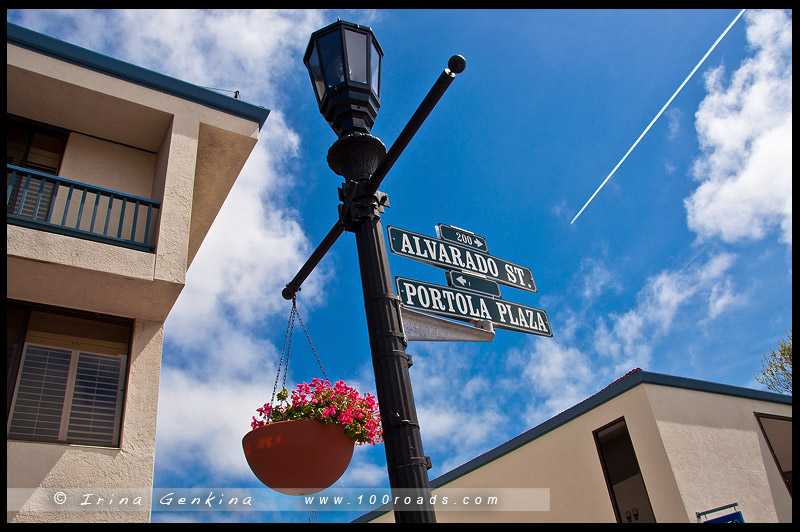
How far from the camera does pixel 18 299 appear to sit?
21.8ft

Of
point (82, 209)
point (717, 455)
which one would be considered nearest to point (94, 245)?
point (82, 209)

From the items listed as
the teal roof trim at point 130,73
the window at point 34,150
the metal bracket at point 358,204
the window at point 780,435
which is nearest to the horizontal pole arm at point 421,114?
the metal bracket at point 358,204

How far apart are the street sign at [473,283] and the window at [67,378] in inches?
171

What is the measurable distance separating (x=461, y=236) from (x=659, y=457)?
752cm

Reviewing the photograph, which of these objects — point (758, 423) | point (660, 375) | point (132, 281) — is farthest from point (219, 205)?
point (758, 423)

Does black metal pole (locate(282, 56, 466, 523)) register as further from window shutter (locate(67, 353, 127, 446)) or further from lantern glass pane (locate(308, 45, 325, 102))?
window shutter (locate(67, 353, 127, 446))

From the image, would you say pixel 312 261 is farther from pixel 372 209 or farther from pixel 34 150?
pixel 34 150

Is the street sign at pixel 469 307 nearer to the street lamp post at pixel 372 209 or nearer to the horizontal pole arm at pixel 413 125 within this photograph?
the street lamp post at pixel 372 209

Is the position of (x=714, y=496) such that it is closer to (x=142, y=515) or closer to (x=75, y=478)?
(x=142, y=515)

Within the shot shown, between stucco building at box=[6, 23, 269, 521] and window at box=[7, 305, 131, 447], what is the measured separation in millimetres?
12

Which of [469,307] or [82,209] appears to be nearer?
[469,307]

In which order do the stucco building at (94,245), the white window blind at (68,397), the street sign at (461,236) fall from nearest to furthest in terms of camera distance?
the street sign at (461,236), the stucco building at (94,245), the white window blind at (68,397)

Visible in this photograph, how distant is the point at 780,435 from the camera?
1284 cm

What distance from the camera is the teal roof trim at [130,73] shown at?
783 centimetres
